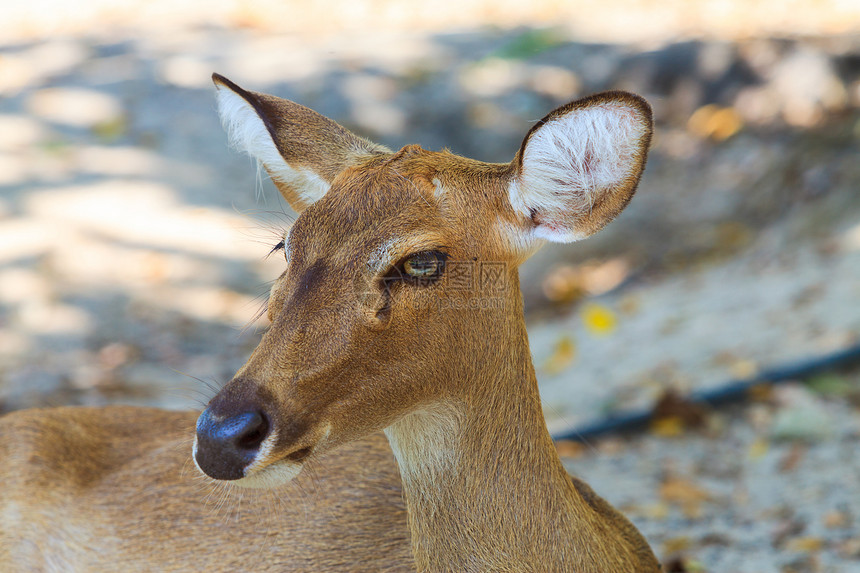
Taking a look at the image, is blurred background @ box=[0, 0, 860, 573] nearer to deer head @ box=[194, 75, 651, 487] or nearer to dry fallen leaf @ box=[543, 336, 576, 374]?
dry fallen leaf @ box=[543, 336, 576, 374]

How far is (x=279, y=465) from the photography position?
2164 millimetres

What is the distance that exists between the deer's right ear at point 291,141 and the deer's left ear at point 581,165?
1.97ft

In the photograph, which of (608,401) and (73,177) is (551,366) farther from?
(73,177)

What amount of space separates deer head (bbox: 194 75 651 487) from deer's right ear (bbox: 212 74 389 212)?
0.16 metres

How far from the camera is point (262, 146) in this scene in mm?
2869

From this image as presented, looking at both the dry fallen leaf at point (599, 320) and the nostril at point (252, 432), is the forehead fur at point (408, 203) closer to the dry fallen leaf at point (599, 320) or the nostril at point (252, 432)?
the nostril at point (252, 432)

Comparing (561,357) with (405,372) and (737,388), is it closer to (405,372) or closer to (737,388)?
(737,388)

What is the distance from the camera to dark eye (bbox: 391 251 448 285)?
232cm

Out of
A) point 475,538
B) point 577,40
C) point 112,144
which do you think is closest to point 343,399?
point 475,538

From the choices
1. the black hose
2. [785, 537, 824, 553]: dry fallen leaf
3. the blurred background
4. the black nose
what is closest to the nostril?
the black nose

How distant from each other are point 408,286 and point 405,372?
0.22 meters

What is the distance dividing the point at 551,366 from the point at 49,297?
3760 millimetres

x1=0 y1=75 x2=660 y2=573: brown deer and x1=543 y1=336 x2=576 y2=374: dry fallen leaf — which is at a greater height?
x1=543 y1=336 x2=576 y2=374: dry fallen leaf

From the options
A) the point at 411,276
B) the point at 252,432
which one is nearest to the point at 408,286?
the point at 411,276
